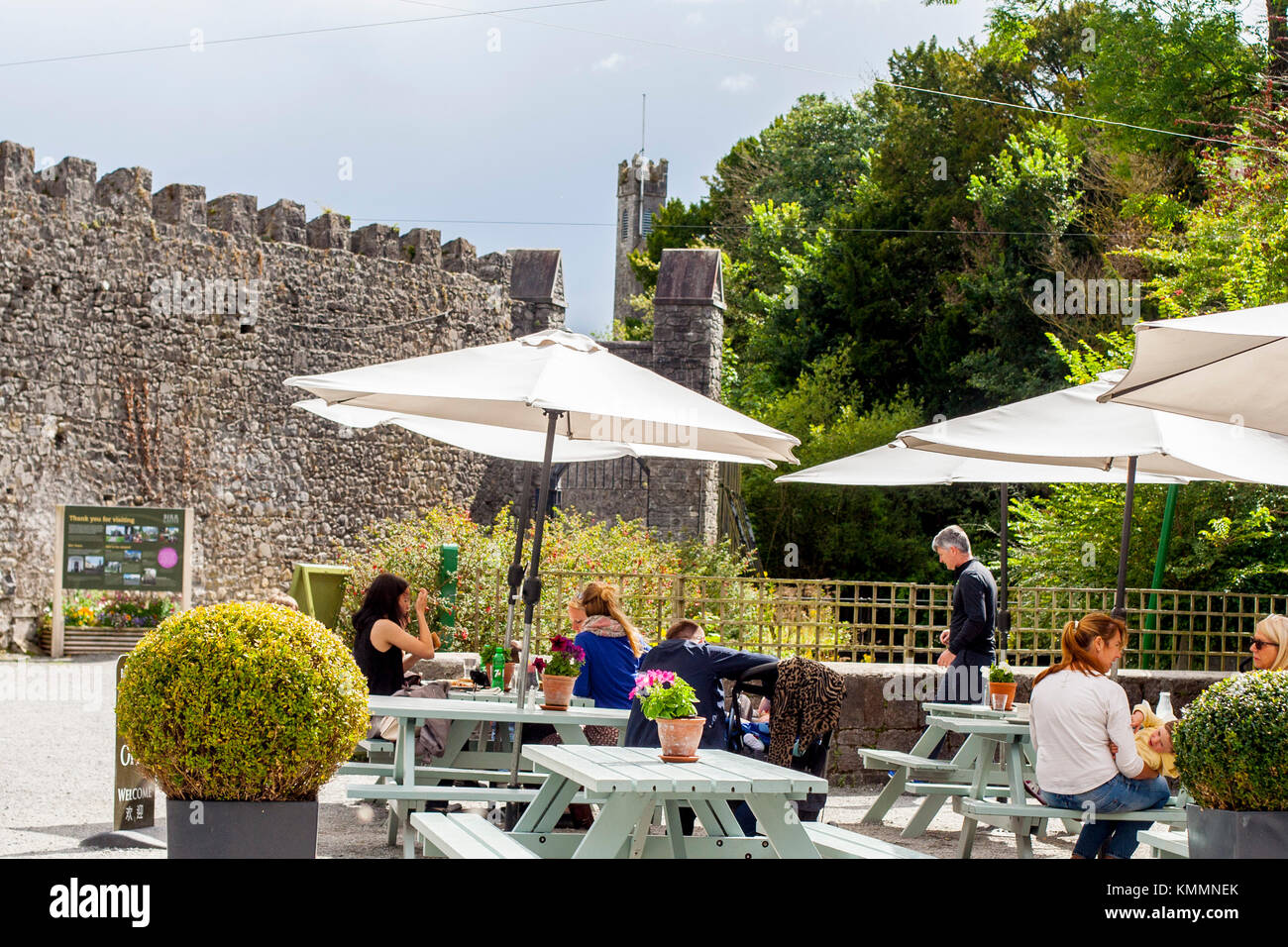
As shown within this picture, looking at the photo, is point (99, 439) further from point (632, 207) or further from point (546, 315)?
point (632, 207)

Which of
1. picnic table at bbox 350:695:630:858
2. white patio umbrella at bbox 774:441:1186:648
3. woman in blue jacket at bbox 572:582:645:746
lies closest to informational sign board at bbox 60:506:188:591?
picnic table at bbox 350:695:630:858

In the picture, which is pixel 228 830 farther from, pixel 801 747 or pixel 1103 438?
pixel 1103 438

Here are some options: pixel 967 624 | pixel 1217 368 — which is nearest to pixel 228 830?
pixel 1217 368

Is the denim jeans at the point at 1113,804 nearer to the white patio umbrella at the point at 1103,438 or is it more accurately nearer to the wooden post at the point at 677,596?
the white patio umbrella at the point at 1103,438

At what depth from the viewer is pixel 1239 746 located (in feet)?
13.1

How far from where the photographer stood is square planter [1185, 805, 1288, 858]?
3936 mm

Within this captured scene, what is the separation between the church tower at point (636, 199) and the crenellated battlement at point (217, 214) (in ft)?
108

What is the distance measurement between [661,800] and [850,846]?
2.10 ft

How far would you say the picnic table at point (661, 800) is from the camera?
3957mm

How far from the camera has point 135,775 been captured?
5727mm

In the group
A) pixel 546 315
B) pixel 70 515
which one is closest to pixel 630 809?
pixel 70 515

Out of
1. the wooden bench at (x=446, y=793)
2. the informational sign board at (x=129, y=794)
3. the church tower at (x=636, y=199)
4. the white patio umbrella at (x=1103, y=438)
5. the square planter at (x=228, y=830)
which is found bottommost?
the informational sign board at (x=129, y=794)

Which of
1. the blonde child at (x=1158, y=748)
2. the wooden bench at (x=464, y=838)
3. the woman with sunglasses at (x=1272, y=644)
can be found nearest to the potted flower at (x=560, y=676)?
the wooden bench at (x=464, y=838)
